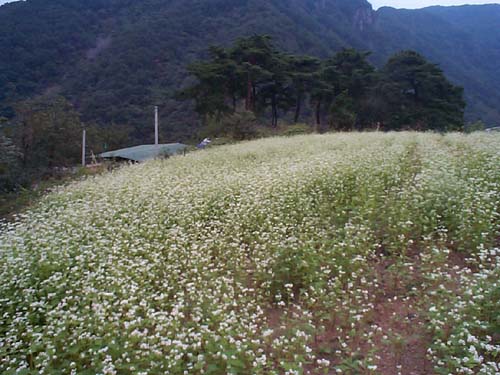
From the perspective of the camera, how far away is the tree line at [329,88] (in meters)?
27.7

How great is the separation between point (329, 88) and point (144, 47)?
73.7 ft

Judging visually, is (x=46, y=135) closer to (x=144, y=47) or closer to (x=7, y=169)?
(x=7, y=169)

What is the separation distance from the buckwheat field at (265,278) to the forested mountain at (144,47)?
962 inches

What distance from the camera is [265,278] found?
4211 millimetres

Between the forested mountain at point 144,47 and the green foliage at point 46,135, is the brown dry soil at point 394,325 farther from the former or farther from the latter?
the forested mountain at point 144,47

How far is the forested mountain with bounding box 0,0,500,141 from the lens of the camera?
3884cm

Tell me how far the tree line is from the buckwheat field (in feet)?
66.3

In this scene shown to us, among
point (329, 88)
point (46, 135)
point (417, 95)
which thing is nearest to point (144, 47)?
point (329, 88)

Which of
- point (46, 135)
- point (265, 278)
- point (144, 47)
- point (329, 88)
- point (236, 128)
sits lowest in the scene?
point (265, 278)

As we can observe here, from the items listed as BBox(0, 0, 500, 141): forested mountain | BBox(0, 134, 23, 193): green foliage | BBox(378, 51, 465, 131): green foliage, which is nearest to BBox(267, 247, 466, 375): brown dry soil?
BBox(0, 134, 23, 193): green foliage

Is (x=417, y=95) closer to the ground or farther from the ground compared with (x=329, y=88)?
closer to the ground

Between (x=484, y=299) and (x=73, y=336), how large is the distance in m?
2.97

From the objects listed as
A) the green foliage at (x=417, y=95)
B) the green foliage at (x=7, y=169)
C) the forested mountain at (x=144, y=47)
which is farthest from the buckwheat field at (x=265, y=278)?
the green foliage at (x=417, y=95)

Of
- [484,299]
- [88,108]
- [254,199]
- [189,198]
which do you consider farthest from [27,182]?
[88,108]
